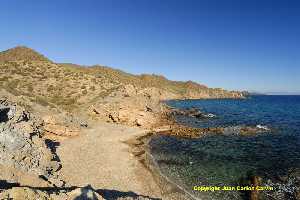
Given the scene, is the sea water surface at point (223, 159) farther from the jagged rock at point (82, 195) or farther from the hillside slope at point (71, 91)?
the hillside slope at point (71, 91)

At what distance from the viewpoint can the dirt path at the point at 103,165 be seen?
942 inches

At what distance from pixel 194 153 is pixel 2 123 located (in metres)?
23.0

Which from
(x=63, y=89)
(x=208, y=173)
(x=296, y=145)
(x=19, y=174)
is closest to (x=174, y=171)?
(x=208, y=173)

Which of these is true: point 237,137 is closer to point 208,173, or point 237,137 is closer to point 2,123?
point 208,173

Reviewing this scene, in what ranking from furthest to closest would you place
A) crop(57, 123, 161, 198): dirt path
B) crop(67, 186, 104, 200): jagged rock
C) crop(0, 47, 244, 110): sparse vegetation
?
crop(0, 47, 244, 110): sparse vegetation
crop(57, 123, 161, 198): dirt path
crop(67, 186, 104, 200): jagged rock

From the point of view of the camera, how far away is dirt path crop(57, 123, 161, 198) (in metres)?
23.9

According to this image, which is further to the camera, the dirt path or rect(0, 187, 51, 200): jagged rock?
the dirt path

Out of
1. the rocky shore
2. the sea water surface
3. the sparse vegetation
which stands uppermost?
the sparse vegetation

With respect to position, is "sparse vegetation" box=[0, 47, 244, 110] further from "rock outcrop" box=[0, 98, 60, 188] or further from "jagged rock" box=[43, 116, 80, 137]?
"rock outcrop" box=[0, 98, 60, 188]

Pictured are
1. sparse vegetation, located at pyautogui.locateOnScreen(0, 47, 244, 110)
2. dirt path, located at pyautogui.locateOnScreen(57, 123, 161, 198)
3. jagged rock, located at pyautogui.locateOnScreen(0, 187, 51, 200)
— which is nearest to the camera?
jagged rock, located at pyautogui.locateOnScreen(0, 187, 51, 200)

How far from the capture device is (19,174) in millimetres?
18016

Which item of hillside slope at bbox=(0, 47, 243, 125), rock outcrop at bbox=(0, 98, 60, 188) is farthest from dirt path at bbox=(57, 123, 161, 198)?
hillside slope at bbox=(0, 47, 243, 125)

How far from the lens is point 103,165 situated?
94.7ft

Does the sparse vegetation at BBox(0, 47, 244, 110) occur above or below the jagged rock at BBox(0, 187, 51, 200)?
above
